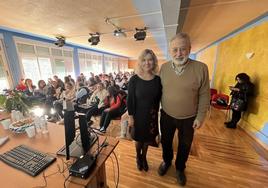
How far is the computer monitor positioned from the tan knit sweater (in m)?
0.83

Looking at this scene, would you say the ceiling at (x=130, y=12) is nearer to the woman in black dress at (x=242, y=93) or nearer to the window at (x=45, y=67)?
the woman in black dress at (x=242, y=93)

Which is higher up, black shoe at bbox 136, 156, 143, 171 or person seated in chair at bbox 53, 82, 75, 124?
person seated in chair at bbox 53, 82, 75, 124

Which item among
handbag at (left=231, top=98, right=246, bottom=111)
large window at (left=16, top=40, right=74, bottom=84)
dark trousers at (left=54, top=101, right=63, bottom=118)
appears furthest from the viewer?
large window at (left=16, top=40, right=74, bottom=84)

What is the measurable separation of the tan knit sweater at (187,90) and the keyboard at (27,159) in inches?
44.3

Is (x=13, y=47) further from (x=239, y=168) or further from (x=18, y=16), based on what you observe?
(x=239, y=168)

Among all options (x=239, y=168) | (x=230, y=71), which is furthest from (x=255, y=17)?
(x=239, y=168)

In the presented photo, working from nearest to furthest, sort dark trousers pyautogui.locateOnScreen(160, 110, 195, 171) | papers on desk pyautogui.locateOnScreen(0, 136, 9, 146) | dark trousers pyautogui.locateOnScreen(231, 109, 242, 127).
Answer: papers on desk pyautogui.locateOnScreen(0, 136, 9, 146) < dark trousers pyautogui.locateOnScreen(160, 110, 195, 171) < dark trousers pyautogui.locateOnScreen(231, 109, 242, 127)

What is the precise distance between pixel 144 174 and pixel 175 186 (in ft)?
1.27

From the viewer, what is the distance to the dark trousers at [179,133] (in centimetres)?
136

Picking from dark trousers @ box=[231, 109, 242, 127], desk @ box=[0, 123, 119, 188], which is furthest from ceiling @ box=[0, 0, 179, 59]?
dark trousers @ box=[231, 109, 242, 127]

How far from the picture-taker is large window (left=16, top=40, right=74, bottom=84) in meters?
4.74

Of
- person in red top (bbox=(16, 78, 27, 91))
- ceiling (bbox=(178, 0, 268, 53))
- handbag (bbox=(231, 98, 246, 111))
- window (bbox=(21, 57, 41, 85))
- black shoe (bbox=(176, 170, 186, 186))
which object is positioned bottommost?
black shoe (bbox=(176, 170, 186, 186))

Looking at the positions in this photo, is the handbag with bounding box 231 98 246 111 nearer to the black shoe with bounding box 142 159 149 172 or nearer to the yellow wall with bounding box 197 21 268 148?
the yellow wall with bounding box 197 21 268 148

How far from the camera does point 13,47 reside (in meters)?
4.29
